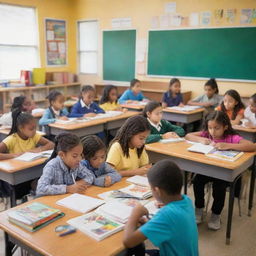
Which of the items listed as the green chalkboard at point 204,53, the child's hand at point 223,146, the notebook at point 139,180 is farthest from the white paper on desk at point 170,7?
the notebook at point 139,180

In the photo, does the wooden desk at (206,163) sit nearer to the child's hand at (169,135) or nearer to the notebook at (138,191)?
the child's hand at (169,135)

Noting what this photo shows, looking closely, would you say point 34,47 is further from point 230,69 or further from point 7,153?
point 7,153

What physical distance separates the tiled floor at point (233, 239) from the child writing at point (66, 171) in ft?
2.88

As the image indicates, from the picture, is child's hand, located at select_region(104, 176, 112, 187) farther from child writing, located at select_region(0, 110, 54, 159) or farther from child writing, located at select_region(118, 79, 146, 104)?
child writing, located at select_region(118, 79, 146, 104)

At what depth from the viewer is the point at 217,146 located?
2.71m

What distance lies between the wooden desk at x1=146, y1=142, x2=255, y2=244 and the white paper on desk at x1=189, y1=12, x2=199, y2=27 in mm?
4112

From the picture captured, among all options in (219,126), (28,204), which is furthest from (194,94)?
(28,204)

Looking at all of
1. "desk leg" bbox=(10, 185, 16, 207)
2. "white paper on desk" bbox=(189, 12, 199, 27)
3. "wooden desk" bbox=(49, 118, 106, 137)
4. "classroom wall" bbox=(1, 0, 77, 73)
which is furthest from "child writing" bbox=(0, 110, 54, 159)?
"classroom wall" bbox=(1, 0, 77, 73)

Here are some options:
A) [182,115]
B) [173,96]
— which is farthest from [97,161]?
[173,96]

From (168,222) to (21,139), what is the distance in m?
2.00

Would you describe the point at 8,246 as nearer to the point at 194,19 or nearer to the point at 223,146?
the point at 223,146

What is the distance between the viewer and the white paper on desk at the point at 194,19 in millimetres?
6240

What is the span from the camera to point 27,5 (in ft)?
22.7

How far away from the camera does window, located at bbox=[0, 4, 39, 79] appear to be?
6.63m
